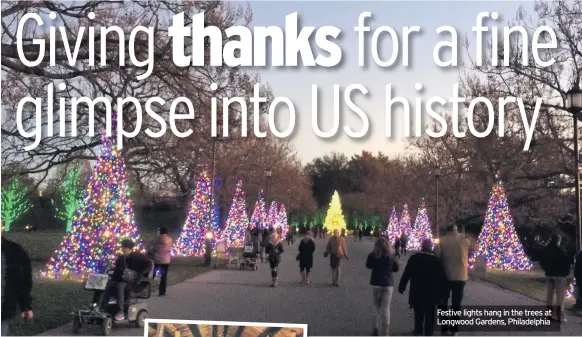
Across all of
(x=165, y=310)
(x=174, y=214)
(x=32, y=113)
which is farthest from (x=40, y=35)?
(x=174, y=214)

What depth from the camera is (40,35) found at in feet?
49.0

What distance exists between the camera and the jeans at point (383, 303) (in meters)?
10.9

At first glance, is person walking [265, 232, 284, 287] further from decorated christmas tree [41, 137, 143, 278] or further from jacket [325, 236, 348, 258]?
decorated christmas tree [41, 137, 143, 278]

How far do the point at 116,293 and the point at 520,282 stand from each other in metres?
15.6

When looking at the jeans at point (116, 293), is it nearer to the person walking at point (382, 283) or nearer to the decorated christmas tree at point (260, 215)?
the person walking at point (382, 283)

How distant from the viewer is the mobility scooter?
35.2ft

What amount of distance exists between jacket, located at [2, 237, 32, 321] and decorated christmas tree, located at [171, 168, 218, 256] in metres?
19.6

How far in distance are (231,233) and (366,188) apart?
66.6m

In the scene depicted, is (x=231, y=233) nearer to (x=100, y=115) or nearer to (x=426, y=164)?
(x=426, y=164)

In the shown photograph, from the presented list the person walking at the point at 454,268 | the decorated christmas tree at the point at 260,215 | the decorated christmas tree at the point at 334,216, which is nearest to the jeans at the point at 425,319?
the person walking at the point at 454,268

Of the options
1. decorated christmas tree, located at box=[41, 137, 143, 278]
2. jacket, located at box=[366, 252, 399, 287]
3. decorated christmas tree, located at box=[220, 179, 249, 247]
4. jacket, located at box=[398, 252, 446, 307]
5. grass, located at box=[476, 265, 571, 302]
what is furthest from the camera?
decorated christmas tree, located at box=[220, 179, 249, 247]

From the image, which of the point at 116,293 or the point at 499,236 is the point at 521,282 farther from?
the point at 116,293

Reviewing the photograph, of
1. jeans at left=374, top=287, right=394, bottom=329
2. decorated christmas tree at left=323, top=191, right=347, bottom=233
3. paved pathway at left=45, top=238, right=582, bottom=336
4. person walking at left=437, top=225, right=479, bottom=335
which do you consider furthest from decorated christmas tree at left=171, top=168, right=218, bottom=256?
decorated christmas tree at left=323, top=191, right=347, bottom=233

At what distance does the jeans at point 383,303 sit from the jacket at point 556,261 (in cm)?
436
